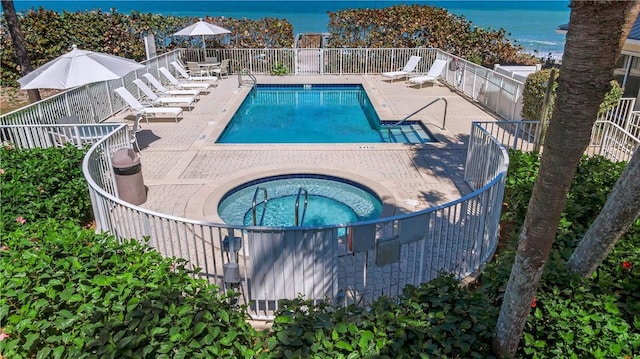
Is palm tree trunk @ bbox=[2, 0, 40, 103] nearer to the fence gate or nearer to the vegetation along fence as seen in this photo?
the vegetation along fence


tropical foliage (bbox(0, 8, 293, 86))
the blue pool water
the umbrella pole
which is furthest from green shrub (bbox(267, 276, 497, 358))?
tropical foliage (bbox(0, 8, 293, 86))

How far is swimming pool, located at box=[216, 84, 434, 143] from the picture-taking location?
11.9m

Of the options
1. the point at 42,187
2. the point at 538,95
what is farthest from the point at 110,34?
the point at 538,95

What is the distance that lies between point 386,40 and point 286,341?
1845cm

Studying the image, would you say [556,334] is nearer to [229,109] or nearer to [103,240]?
[103,240]

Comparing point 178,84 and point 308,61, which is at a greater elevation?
point 308,61

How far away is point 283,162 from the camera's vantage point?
9.03 meters

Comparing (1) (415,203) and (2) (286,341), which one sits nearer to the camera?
(2) (286,341)

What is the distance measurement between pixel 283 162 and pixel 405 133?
4443mm

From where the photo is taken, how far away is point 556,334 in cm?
289

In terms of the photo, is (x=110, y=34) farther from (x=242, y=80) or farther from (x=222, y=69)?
(x=242, y=80)

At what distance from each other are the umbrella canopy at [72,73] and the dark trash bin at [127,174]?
272cm

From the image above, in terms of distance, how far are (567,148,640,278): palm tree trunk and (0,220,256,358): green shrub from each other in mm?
2635

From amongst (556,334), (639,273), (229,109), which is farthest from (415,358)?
(229,109)
